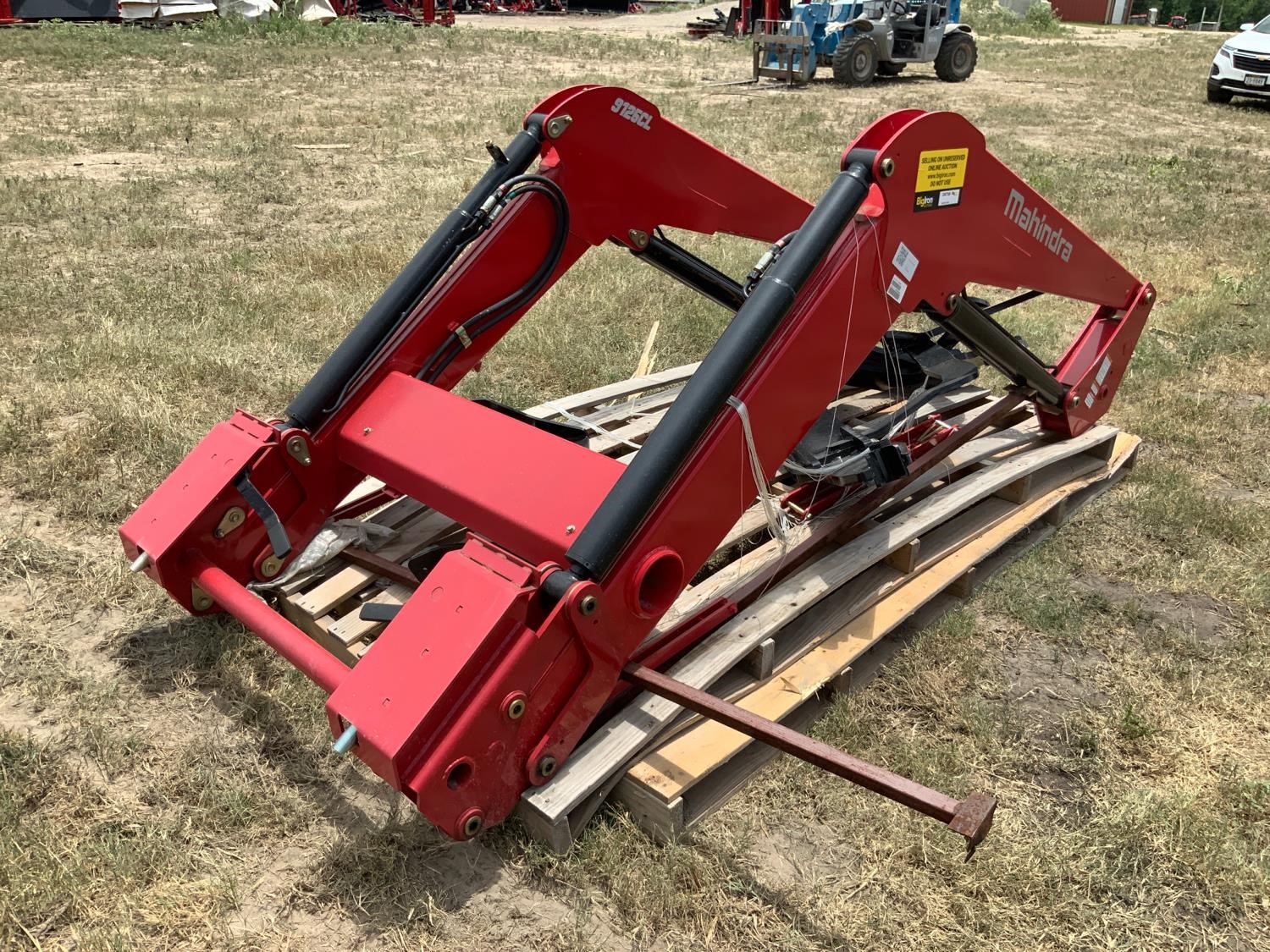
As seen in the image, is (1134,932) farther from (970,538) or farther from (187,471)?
(187,471)

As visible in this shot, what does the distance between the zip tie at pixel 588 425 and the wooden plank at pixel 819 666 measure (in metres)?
1.29

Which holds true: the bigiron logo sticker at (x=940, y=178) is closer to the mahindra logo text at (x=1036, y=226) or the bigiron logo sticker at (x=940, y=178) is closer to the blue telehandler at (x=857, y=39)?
the mahindra logo text at (x=1036, y=226)

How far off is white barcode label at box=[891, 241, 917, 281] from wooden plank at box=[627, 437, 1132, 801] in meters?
1.11

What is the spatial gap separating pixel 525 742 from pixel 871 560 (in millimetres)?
1491

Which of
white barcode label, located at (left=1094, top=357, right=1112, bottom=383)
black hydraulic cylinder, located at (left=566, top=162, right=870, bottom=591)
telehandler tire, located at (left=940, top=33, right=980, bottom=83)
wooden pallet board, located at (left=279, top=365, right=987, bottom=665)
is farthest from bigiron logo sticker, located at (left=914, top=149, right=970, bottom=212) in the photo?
telehandler tire, located at (left=940, top=33, right=980, bottom=83)

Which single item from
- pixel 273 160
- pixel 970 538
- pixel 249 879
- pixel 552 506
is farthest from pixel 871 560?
pixel 273 160

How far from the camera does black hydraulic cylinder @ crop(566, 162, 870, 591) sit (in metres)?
2.45

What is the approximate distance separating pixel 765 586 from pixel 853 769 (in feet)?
3.60

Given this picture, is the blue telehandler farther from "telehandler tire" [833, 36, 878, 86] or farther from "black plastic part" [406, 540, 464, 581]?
"black plastic part" [406, 540, 464, 581]

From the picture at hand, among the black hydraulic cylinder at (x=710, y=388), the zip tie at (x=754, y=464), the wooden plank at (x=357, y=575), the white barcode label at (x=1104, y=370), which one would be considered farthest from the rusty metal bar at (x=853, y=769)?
the white barcode label at (x=1104, y=370)

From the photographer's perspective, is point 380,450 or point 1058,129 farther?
point 1058,129

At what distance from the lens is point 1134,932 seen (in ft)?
8.10

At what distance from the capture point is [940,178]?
297 cm

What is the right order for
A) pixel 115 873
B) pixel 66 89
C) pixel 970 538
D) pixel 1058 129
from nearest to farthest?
pixel 115 873
pixel 970 538
pixel 1058 129
pixel 66 89
